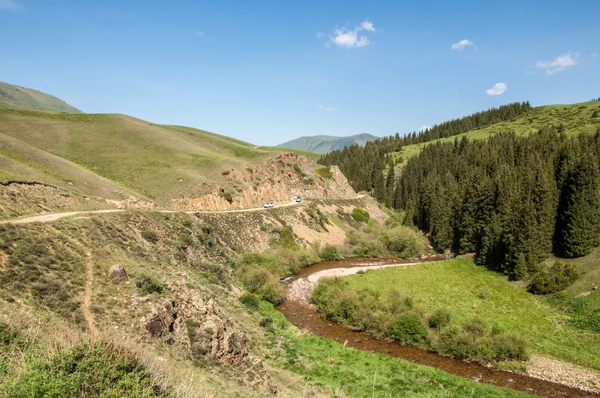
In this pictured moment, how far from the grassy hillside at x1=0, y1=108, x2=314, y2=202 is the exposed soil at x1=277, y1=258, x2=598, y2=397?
1489 inches

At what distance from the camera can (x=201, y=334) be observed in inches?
864

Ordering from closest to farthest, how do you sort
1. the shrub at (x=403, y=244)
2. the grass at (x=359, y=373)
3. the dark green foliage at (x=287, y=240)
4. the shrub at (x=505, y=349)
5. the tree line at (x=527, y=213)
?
the grass at (x=359, y=373), the shrub at (x=505, y=349), the tree line at (x=527, y=213), the dark green foliage at (x=287, y=240), the shrub at (x=403, y=244)

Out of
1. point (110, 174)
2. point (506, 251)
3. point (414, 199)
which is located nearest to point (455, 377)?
point (506, 251)

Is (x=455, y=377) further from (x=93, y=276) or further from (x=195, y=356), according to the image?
(x=93, y=276)

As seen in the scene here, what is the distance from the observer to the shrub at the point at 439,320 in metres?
32.4

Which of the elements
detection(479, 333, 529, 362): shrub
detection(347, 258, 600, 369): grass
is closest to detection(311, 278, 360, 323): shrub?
detection(347, 258, 600, 369): grass

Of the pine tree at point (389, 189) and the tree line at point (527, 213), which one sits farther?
the pine tree at point (389, 189)

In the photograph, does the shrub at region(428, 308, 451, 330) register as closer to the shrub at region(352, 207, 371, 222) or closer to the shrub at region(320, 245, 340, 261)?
the shrub at region(320, 245, 340, 261)

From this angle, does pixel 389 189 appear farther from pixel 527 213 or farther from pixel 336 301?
pixel 336 301

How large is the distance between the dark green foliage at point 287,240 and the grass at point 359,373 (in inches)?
1153

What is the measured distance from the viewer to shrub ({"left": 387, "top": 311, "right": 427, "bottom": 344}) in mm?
31609

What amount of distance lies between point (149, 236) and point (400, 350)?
26.8 metres

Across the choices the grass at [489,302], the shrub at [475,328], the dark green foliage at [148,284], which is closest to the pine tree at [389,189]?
the grass at [489,302]

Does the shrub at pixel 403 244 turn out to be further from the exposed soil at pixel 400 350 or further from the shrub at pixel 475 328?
the shrub at pixel 475 328
